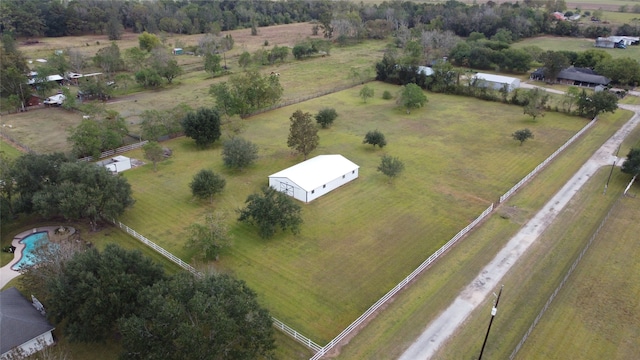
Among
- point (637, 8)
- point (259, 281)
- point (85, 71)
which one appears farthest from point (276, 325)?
point (637, 8)

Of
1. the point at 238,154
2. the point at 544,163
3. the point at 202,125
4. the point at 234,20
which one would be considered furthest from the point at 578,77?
the point at 234,20

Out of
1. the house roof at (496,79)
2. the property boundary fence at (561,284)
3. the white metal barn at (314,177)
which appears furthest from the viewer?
the house roof at (496,79)

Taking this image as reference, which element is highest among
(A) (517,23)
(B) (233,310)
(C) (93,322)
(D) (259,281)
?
(A) (517,23)

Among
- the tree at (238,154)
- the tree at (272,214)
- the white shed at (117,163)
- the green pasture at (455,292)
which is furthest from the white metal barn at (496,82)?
the white shed at (117,163)

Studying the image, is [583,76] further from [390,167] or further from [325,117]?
[390,167]

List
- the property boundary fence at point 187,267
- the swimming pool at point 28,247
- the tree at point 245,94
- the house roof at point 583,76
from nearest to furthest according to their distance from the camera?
the property boundary fence at point 187,267
the swimming pool at point 28,247
the tree at point 245,94
the house roof at point 583,76

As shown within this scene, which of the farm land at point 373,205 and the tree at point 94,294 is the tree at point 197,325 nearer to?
the tree at point 94,294

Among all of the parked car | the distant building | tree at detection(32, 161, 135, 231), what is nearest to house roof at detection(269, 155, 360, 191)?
tree at detection(32, 161, 135, 231)

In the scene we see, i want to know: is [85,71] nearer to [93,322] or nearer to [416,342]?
[93,322]
